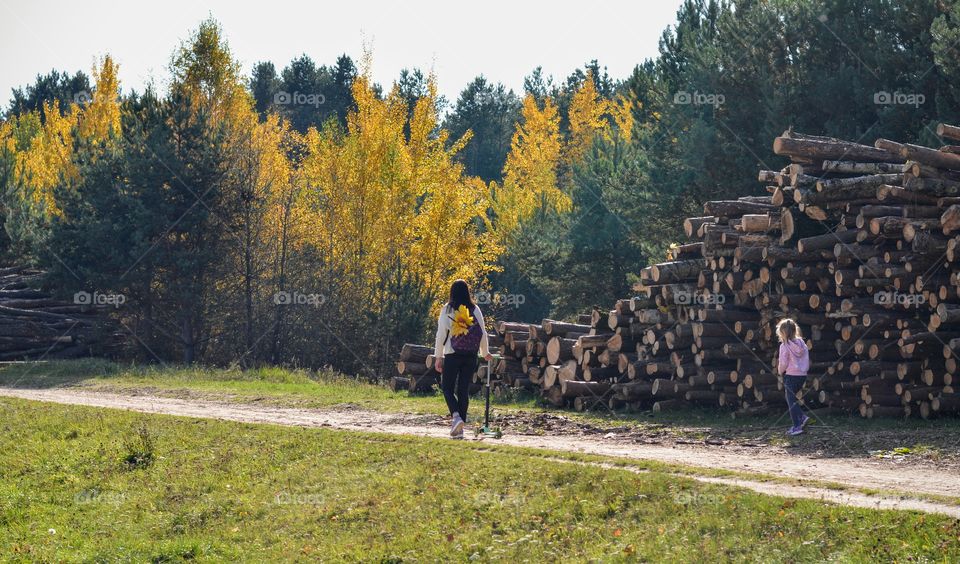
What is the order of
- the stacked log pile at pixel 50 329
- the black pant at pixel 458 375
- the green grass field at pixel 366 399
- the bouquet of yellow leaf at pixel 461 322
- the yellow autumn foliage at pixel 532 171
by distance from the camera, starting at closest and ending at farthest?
the bouquet of yellow leaf at pixel 461 322 → the black pant at pixel 458 375 → the green grass field at pixel 366 399 → the stacked log pile at pixel 50 329 → the yellow autumn foliage at pixel 532 171

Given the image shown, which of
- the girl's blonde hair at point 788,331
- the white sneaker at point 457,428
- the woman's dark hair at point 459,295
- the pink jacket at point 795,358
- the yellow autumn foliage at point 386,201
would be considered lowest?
the white sneaker at point 457,428

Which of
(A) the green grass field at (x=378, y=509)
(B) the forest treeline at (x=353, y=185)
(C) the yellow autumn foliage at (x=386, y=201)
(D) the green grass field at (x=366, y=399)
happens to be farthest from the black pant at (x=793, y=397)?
(C) the yellow autumn foliage at (x=386, y=201)

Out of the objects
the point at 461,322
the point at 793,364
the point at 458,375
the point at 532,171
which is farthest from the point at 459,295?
the point at 532,171

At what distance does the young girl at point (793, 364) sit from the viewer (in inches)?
607

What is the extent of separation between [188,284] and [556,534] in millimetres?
24847

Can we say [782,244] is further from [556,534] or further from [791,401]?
[556,534]

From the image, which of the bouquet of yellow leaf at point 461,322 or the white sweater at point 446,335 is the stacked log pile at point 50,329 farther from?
the bouquet of yellow leaf at point 461,322

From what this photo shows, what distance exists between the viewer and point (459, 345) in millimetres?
14609

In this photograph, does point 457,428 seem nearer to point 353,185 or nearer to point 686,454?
point 686,454

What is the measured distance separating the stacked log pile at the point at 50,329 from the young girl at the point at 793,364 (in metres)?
24.8

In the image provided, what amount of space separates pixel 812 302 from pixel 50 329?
25196 millimetres

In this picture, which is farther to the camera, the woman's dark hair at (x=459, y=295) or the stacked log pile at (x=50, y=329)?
the stacked log pile at (x=50, y=329)

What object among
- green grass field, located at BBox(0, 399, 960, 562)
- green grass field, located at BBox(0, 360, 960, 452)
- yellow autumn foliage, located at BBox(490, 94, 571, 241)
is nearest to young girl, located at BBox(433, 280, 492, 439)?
green grass field, located at BBox(0, 399, 960, 562)

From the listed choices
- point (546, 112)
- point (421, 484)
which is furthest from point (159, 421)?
point (546, 112)
